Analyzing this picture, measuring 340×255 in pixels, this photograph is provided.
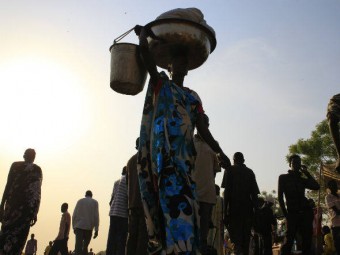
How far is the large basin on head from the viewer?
3430mm

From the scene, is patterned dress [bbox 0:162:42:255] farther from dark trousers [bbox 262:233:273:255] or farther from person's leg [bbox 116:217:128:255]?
dark trousers [bbox 262:233:273:255]

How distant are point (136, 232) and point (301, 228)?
362 cm

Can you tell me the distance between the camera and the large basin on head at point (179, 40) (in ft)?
11.3

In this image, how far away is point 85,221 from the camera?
954 centimetres

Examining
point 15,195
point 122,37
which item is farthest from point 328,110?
point 15,195

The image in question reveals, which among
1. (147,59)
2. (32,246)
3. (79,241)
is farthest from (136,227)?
(32,246)

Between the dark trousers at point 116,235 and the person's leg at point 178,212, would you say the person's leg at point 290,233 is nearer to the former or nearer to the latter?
the dark trousers at point 116,235

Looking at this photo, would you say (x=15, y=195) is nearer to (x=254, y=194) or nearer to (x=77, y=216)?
(x=77, y=216)

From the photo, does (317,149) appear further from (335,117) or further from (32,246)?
(335,117)

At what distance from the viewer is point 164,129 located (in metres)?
2.96

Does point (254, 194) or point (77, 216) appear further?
point (77, 216)

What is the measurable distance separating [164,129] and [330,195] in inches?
262

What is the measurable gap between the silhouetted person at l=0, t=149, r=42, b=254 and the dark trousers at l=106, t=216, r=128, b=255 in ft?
4.54

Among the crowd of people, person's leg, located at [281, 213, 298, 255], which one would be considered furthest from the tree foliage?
person's leg, located at [281, 213, 298, 255]
